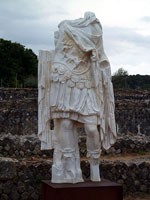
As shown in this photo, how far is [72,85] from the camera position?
23.5 feet

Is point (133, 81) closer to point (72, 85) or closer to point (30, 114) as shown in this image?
point (30, 114)

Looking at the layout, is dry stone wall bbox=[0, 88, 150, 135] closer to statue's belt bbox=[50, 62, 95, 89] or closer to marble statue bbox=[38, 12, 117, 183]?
marble statue bbox=[38, 12, 117, 183]

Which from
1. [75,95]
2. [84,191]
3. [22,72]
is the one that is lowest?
[84,191]

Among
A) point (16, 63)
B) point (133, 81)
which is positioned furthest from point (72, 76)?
point (16, 63)

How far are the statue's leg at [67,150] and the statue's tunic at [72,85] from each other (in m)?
0.16

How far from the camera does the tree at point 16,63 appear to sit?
4948cm

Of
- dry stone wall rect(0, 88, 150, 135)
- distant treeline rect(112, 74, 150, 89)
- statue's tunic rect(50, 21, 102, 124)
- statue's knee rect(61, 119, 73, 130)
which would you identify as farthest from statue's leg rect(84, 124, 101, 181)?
distant treeline rect(112, 74, 150, 89)

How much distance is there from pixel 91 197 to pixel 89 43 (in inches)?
91.6

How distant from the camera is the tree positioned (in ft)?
162

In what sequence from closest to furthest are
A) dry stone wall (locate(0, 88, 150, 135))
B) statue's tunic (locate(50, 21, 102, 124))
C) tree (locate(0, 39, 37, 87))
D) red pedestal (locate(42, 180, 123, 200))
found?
red pedestal (locate(42, 180, 123, 200))
statue's tunic (locate(50, 21, 102, 124))
dry stone wall (locate(0, 88, 150, 135))
tree (locate(0, 39, 37, 87))

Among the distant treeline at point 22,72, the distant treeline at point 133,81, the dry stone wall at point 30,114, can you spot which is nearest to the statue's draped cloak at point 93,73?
the dry stone wall at point 30,114

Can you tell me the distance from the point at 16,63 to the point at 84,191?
4545cm

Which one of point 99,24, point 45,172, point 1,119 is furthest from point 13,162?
point 1,119

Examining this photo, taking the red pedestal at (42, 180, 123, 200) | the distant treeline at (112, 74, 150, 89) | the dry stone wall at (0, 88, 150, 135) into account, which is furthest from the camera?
the distant treeline at (112, 74, 150, 89)
